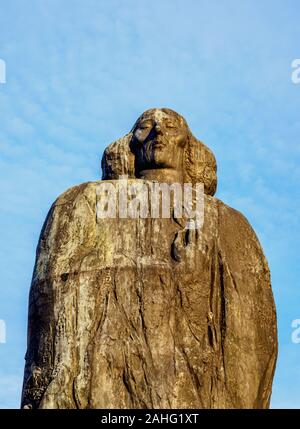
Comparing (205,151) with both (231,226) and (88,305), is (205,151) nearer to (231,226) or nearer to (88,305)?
(231,226)

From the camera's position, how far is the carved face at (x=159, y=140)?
97.8ft

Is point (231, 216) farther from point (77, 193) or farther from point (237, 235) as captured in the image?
point (77, 193)

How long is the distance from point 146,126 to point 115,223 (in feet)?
5.59

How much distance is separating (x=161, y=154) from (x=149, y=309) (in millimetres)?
2609

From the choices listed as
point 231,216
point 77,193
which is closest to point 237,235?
point 231,216

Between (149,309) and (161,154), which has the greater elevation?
(161,154)

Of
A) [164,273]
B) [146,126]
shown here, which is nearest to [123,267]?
[164,273]

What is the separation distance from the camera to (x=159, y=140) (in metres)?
29.8

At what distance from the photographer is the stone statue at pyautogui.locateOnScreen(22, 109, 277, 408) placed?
2789 cm

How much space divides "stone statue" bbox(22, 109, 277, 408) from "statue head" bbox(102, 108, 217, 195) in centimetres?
3

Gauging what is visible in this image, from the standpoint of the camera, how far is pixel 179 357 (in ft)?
92.2

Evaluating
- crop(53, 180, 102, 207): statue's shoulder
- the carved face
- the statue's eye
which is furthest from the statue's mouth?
crop(53, 180, 102, 207): statue's shoulder

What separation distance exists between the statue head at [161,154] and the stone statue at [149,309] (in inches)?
1.2
